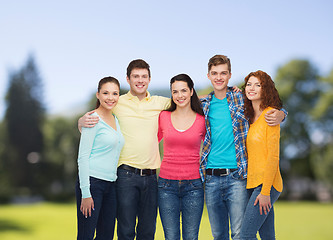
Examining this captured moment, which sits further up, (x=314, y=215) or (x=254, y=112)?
(x=254, y=112)

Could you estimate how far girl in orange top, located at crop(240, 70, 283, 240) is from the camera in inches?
175

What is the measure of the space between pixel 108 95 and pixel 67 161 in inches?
1724

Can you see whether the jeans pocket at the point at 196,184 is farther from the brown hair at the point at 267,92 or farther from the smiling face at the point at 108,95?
the smiling face at the point at 108,95

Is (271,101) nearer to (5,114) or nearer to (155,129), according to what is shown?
(155,129)

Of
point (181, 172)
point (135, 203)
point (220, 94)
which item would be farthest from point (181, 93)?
point (135, 203)

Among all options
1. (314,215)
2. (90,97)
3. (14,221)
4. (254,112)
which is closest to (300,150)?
(314,215)

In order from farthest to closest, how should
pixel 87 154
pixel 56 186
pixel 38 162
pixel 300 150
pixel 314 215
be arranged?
pixel 56 186 < pixel 38 162 < pixel 300 150 < pixel 314 215 < pixel 87 154

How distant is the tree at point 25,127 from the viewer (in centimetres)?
4353

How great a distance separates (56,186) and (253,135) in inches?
1906

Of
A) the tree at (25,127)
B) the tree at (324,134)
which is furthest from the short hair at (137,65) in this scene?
the tree at (25,127)

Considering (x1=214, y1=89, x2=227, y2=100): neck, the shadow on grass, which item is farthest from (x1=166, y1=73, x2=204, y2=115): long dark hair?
the shadow on grass

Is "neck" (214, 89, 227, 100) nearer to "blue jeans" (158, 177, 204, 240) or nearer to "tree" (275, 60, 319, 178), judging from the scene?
"blue jeans" (158, 177, 204, 240)

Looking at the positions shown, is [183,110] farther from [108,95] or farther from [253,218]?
[253,218]

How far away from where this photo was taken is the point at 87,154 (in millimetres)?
4566
